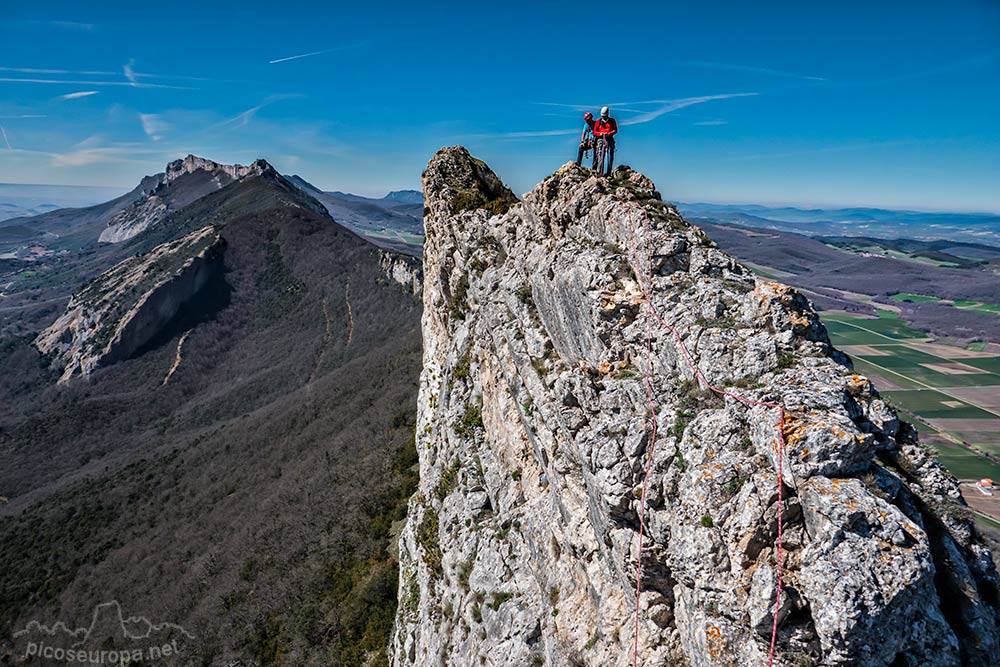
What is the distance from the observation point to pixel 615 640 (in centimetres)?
1288

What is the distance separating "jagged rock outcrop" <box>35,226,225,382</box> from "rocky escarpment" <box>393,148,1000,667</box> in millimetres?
152497

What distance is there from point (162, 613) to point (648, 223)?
6100 cm

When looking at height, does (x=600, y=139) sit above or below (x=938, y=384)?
above

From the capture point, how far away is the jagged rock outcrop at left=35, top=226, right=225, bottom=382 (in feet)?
446

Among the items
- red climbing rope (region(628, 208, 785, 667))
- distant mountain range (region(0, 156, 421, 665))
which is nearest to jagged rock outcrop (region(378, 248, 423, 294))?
distant mountain range (region(0, 156, 421, 665))

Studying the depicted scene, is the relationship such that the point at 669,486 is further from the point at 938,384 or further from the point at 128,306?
the point at 128,306

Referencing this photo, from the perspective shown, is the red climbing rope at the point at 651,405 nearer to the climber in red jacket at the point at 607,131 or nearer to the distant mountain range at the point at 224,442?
the climber in red jacket at the point at 607,131

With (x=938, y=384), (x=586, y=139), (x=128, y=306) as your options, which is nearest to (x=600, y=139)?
(x=586, y=139)

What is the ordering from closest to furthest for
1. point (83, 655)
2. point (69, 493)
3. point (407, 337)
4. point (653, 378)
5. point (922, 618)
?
point (922, 618)
point (653, 378)
point (83, 655)
point (69, 493)
point (407, 337)

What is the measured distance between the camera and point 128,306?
142 metres

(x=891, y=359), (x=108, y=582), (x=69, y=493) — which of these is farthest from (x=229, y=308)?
(x=891, y=359)

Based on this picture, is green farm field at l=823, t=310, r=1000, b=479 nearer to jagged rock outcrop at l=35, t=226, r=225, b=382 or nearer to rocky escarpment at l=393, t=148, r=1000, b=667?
rocky escarpment at l=393, t=148, r=1000, b=667

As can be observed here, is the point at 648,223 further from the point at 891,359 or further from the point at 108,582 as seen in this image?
the point at 891,359

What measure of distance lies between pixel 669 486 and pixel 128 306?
176116mm
